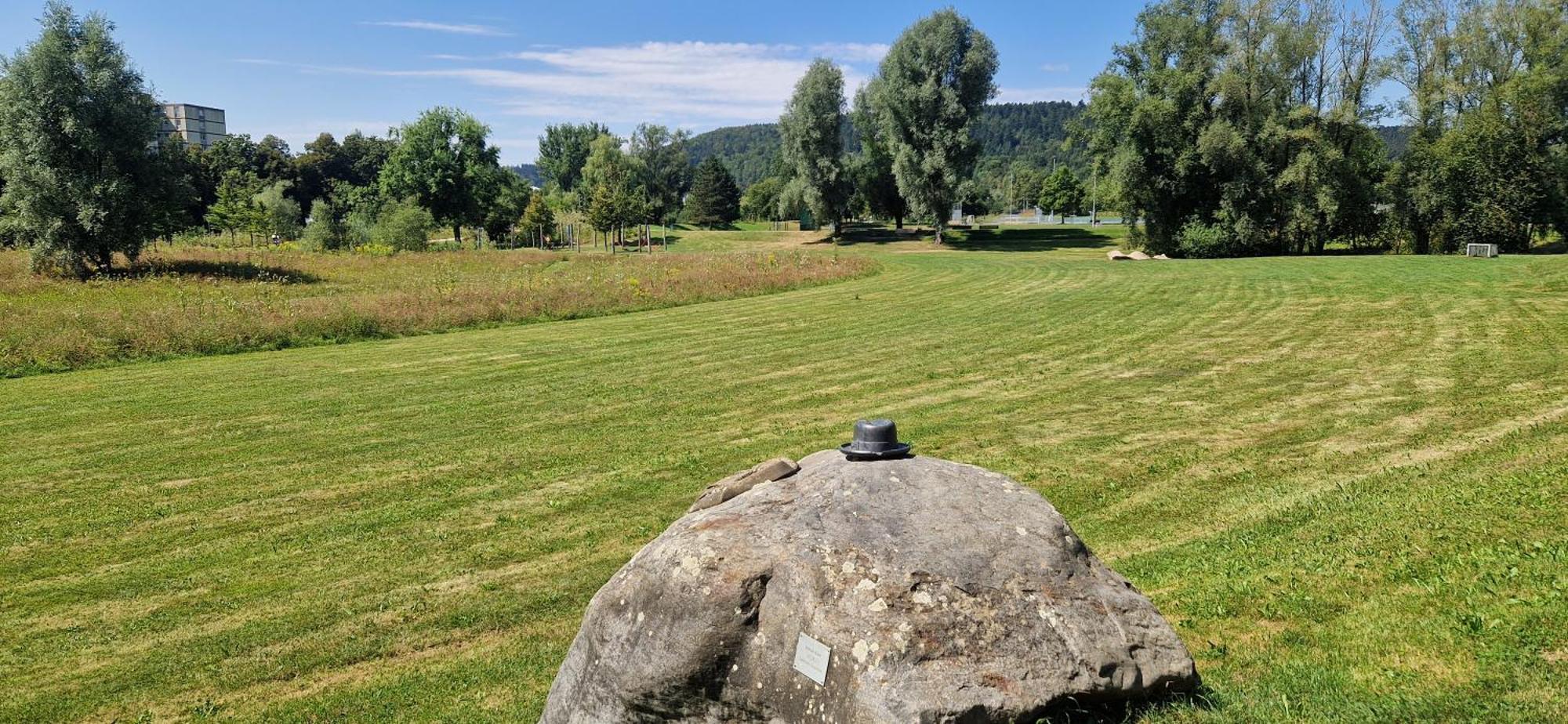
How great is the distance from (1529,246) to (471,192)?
72265 millimetres

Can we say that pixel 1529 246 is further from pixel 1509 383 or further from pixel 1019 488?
pixel 1019 488

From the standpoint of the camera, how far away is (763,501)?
478 centimetres

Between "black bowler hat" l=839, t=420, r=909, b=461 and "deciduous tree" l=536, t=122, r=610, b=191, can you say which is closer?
"black bowler hat" l=839, t=420, r=909, b=461

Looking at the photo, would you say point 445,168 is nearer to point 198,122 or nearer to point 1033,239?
point 1033,239

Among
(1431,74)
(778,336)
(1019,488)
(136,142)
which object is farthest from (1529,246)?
(136,142)

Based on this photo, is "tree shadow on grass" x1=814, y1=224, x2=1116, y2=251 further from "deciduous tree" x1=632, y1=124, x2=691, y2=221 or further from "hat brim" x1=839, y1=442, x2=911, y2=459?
"hat brim" x1=839, y1=442, x2=911, y2=459

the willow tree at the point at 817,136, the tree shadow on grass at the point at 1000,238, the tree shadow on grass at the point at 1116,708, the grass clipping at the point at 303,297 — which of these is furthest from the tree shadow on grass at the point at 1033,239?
the tree shadow on grass at the point at 1116,708

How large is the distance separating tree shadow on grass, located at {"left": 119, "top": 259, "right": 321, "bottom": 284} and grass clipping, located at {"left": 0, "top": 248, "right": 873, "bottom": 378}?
0.36 ft

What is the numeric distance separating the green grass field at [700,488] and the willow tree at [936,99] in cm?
4329

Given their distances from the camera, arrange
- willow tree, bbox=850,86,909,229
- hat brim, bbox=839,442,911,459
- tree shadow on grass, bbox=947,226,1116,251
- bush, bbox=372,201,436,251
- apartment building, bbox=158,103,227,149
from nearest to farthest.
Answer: hat brim, bbox=839,442,911,459 < bush, bbox=372,201,436,251 < tree shadow on grass, bbox=947,226,1116,251 < willow tree, bbox=850,86,909,229 < apartment building, bbox=158,103,227,149

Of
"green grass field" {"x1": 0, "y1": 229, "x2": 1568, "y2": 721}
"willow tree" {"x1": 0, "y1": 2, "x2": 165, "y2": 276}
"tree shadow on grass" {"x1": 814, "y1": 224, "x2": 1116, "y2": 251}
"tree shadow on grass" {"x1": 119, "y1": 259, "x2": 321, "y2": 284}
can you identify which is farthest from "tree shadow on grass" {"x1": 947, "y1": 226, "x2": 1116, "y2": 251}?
"willow tree" {"x1": 0, "y1": 2, "x2": 165, "y2": 276}

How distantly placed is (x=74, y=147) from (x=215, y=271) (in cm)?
698

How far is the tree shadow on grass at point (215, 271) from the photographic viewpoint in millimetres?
37653

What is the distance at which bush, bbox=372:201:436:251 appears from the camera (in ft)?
195
